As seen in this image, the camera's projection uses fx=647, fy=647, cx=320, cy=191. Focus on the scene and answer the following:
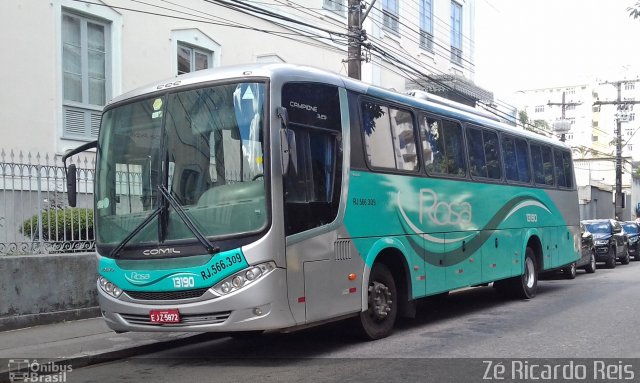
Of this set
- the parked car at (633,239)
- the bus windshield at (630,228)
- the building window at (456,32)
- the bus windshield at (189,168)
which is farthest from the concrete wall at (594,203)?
the bus windshield at (189,168)

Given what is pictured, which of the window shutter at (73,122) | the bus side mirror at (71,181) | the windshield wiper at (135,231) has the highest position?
the window shutter at (73,122)

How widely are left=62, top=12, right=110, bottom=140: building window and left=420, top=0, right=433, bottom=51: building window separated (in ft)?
47.6

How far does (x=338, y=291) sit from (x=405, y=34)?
731 inches

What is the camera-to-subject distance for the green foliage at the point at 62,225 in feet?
32.8

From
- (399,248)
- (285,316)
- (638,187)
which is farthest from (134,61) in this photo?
(638,187)

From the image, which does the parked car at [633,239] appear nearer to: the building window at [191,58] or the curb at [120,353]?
the building window at [191,58]

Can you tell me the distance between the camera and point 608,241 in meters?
22.5

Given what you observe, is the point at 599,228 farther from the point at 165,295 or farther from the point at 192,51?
the point at 165,295

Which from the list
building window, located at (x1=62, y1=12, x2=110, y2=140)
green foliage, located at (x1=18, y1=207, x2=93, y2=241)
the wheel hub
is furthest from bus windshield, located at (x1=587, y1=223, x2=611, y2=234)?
green foliage, located at (x1=18, y1=207, x2=93, y2=241)

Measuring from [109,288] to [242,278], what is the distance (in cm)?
180

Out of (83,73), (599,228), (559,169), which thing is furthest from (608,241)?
(83,73)

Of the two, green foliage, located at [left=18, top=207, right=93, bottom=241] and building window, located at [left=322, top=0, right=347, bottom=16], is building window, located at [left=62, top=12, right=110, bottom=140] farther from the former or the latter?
building window, located at [left=322, top=0, right=347, bottom=16]

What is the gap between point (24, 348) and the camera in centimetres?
814

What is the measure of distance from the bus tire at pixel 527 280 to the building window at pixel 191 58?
348 inches
